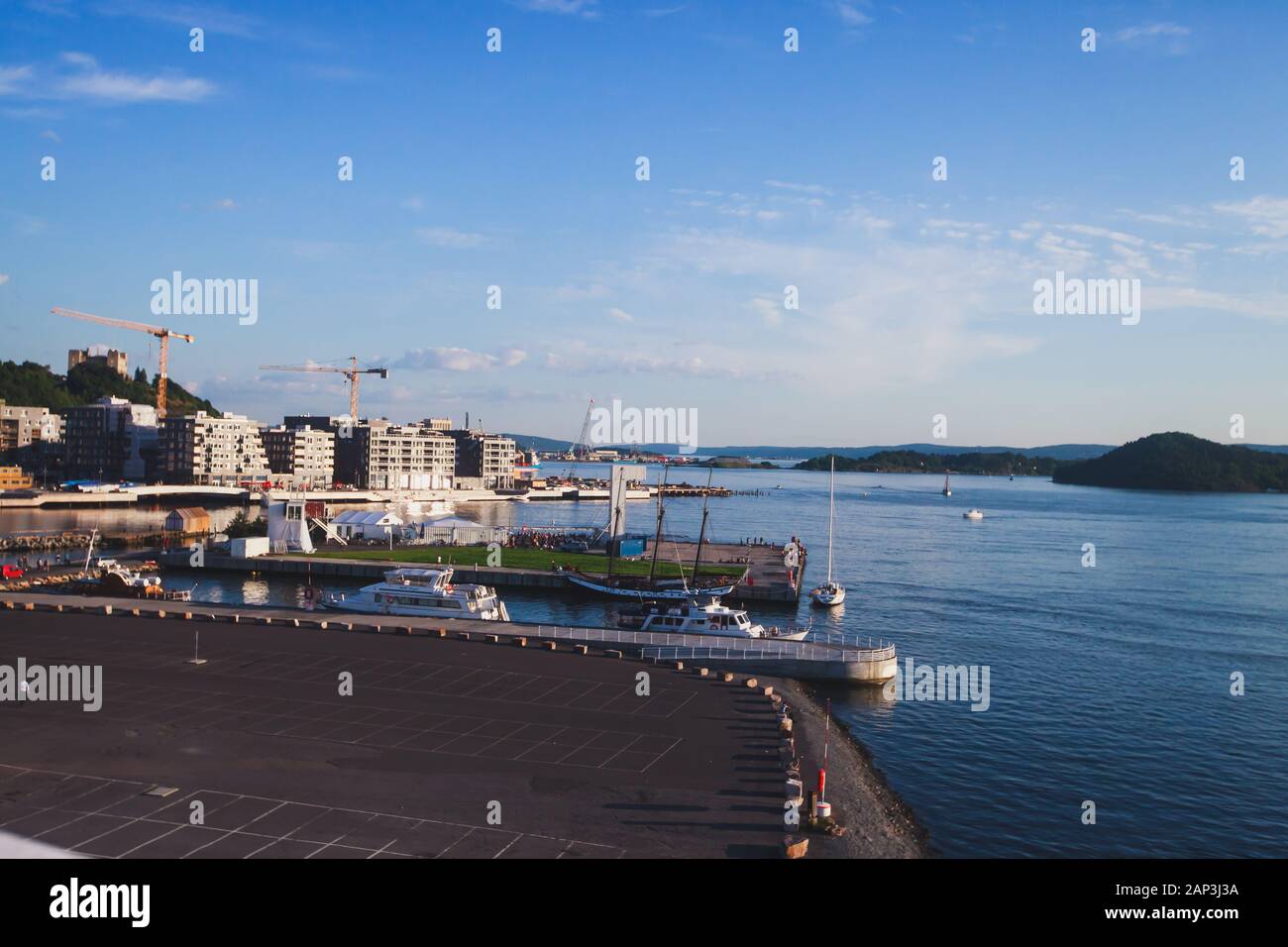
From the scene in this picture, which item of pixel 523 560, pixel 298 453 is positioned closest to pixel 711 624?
pixel 523 560

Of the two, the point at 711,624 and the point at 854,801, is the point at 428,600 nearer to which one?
the point at 711,624

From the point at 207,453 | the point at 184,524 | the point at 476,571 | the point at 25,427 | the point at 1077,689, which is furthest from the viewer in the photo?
the point at 25,427

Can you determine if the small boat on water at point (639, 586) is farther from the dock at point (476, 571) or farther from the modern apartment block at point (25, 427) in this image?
the modern apartment block at point (25, 427)

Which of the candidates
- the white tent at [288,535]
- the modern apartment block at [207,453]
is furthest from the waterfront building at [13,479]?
the white tent at [288,535]
